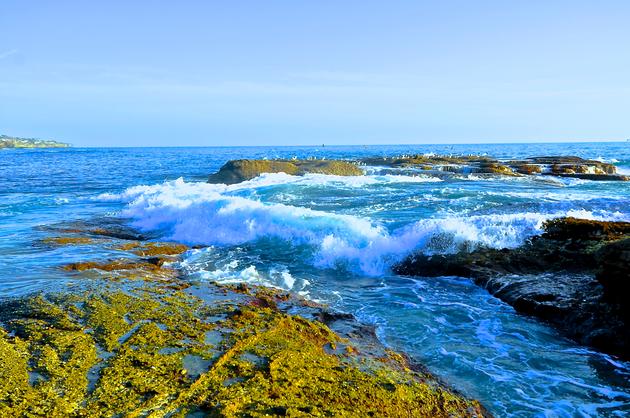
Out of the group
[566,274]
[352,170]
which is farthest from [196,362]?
[352,170]

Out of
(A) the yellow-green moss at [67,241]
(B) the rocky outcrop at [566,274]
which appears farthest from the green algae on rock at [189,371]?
(A) the yellow-green moss at [67,241]

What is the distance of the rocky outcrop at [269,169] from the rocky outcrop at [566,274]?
17.9m

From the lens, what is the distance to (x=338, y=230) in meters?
11.5

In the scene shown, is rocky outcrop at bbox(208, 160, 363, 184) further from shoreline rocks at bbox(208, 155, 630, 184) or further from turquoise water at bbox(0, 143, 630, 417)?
turquoise water at bbox(0, 143, 630, 417)

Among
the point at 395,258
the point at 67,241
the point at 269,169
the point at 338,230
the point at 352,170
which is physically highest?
the point at 269,169

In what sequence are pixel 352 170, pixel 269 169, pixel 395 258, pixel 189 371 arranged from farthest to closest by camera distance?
pixel 352 170 < pixel 269 169 < pixel 395 258 < pixel 189 371

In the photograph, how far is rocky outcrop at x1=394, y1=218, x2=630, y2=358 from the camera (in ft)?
19.5

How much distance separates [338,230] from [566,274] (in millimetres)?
5277

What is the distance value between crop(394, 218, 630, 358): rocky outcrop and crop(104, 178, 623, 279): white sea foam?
495mm

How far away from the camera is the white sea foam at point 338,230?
32.8ft

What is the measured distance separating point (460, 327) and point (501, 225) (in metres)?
4.96

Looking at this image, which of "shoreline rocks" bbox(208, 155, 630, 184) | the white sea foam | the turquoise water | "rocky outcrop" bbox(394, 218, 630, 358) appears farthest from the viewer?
"shoreline rocks" bbox(208, 155, 630, 184)

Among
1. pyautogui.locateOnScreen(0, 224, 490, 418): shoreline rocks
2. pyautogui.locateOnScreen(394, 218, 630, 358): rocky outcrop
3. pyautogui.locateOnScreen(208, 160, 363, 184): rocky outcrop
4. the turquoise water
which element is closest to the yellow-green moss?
the turquoise water

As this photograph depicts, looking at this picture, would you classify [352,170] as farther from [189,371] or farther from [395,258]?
[189,371]
